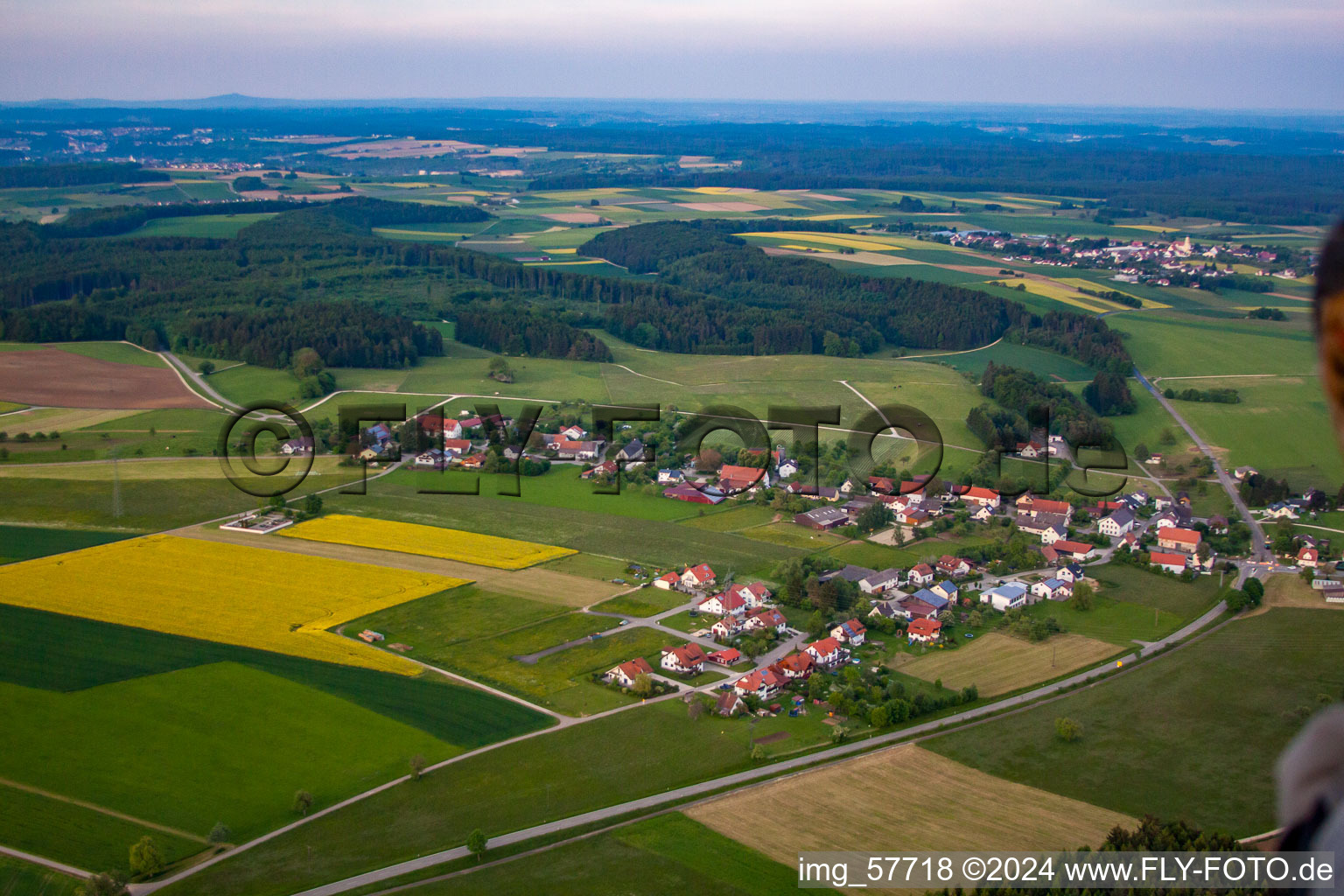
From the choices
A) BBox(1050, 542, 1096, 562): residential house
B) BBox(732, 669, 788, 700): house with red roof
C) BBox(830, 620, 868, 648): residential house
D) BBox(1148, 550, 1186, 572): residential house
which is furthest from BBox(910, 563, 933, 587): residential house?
BBox(732, 669, 788, 700): house with red roof

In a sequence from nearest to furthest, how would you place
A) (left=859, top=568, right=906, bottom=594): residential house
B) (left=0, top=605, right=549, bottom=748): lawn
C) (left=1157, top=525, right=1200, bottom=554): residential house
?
(left=0, top=605, right=549, bottom=748): lawn
(left=859, top=568, right=906, bottom=594): residential house
(left=1157, top=525, right=1200, bottom=554): residential house

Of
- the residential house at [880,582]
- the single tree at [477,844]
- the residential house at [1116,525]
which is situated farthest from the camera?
the residential house at [1116,525]

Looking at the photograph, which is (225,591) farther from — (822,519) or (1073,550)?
(1073,550)

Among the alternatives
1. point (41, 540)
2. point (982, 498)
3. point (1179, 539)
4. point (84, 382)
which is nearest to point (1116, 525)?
point (1179, 539)

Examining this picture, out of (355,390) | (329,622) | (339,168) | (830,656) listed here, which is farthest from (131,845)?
(339,168)

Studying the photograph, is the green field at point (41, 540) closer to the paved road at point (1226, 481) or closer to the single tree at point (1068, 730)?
the single tree at point (1068, 730)

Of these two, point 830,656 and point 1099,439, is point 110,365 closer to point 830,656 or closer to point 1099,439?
point 830,656

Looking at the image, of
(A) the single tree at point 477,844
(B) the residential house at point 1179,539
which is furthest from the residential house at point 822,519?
(A) the single tree at point 477,844

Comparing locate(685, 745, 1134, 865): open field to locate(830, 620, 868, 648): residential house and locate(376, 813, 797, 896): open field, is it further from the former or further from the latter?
locate(830, 620, 868, 648): residential house
